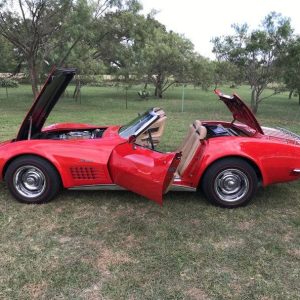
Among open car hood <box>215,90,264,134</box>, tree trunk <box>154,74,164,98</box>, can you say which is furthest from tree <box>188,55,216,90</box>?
open car hood <box>215,90,264,134</box>

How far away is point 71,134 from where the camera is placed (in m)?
5.24

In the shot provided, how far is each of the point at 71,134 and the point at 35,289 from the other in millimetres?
2741

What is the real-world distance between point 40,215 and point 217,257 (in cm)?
210

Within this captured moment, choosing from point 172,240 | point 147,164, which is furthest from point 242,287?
point 147,164

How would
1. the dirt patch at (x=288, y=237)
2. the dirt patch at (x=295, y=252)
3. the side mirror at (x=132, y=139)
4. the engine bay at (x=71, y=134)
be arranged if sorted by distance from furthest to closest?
the engine bay at (x=71, y=134)
the side mirror at (x=132, y=139)
the dirt patch at (x=288, y=237)
the dirt patch at (x=295, y=252)

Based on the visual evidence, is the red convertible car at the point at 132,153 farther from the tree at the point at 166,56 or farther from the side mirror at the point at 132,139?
the tree at the point at 166,56

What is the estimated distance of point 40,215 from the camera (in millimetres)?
4180

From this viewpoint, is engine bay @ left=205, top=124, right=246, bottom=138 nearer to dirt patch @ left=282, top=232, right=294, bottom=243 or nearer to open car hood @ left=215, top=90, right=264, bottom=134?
open car hood @ left=215, top=90, right=264, bottom=134

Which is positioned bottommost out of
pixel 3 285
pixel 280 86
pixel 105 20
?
pixel 3 285

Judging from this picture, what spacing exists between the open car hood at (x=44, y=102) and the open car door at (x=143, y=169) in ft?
3.88

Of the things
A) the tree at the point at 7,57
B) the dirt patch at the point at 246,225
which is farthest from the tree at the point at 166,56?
the dirt patch at the point at 246,225

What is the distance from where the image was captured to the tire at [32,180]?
4.31 m

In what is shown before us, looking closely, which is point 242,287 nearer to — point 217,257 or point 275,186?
point 217,257

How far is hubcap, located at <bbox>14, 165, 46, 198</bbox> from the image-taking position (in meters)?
4.36
